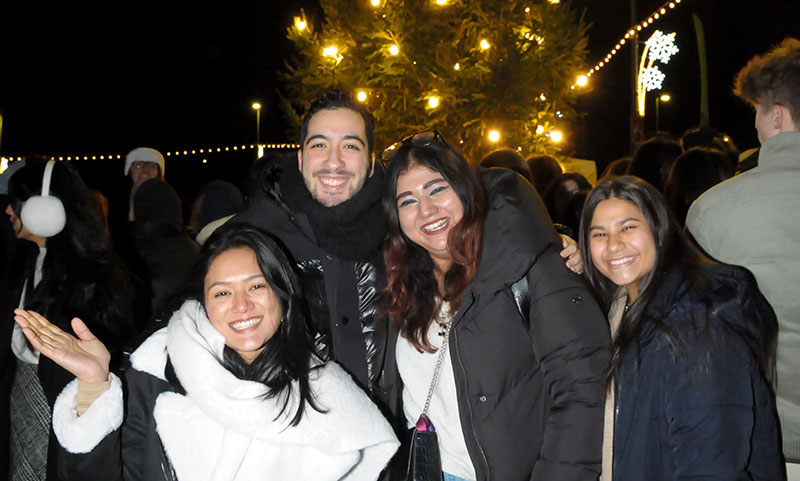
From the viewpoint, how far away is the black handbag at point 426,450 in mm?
2741

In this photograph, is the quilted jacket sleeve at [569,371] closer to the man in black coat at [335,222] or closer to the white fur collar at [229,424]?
the white fur collar at [229,424]

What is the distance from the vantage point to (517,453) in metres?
2.56

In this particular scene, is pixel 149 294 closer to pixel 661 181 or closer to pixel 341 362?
pixel 341 362

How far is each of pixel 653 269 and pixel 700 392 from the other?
1.79 feet

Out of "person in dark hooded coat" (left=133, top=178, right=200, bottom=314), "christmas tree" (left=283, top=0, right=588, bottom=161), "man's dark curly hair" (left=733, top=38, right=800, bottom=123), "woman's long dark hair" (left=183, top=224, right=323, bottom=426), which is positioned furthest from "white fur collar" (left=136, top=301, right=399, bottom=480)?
"christmas tree" (left=283, top=0, right=588, bottom=161)

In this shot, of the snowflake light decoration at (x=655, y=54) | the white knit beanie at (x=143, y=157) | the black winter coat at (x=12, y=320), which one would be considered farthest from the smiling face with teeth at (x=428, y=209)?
the snowflake light decoration at (x=655, y=54)

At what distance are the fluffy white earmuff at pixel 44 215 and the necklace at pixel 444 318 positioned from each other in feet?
6.87

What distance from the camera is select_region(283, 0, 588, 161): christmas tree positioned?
11117 millimetres

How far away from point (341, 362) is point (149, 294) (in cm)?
269

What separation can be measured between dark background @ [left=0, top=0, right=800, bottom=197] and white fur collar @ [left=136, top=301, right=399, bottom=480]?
11605mm

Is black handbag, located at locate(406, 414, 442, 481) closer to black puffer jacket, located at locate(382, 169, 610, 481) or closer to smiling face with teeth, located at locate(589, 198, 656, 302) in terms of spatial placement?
black puffer jacket, located at locate(382, 169, 610, 481)

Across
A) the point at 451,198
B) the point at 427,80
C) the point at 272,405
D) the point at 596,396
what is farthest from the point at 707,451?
the point at 427,80

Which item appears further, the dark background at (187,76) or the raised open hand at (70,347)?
the dark background at (187,76)

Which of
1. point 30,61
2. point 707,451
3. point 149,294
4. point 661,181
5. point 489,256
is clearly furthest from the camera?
point 30,61
